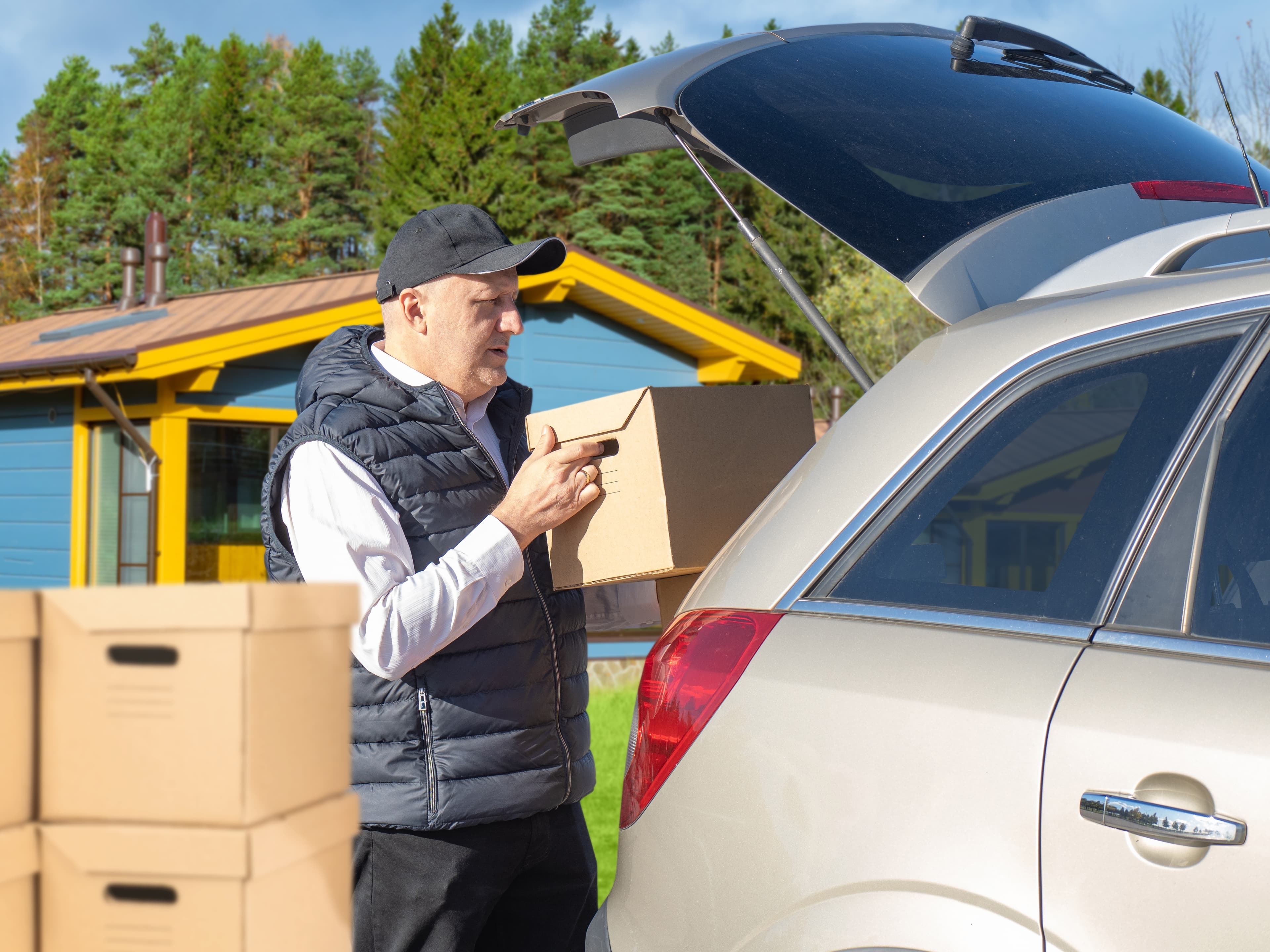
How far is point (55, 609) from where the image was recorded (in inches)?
42.5

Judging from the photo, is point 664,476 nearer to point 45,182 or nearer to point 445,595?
point 445,595

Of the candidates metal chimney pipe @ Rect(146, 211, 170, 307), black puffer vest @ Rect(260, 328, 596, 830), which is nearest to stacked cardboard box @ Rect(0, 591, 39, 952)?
black puffer vest @ Rect(260, 328, 596, 830)

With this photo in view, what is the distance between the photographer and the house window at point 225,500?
10.7 meters

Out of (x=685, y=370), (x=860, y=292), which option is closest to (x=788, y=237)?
(x=860, y=292)

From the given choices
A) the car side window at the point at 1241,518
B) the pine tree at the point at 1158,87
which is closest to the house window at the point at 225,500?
the car side window at the point at 1241,518

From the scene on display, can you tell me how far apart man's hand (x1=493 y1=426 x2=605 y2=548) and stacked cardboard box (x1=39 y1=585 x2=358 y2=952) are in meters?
1.24

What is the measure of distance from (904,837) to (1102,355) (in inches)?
29.5

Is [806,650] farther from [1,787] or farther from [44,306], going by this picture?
[44,306]

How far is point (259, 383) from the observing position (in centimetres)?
1086

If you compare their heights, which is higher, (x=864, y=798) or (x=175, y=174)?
(x=175, y=174)

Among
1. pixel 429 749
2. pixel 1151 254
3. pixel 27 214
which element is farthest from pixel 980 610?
pixel 27 214

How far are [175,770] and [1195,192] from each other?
2046 mm

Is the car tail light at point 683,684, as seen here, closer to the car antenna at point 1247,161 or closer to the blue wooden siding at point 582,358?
the car antenna at point 1247,161

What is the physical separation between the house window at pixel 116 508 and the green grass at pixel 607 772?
4.38 m
